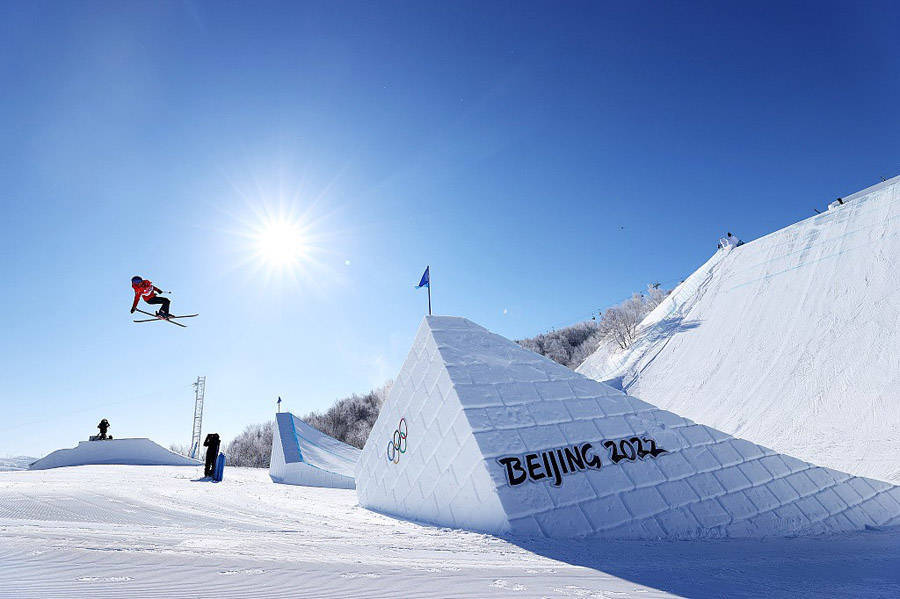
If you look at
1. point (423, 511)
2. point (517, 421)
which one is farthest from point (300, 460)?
point (517, 421)

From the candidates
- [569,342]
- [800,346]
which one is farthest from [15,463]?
[569,342]

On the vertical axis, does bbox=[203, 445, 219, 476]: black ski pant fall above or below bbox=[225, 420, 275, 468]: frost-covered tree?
above

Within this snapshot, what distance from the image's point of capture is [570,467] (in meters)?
5.52

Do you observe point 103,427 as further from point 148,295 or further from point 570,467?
point 570,467

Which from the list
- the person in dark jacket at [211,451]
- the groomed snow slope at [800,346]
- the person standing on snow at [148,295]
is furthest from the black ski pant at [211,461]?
the groomed snow slope at [800,346]

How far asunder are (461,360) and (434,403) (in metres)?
0.75

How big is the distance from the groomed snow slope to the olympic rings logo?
10038 mm

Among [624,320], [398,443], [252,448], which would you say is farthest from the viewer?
[252,448]

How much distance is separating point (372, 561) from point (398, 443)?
4124 millimetres

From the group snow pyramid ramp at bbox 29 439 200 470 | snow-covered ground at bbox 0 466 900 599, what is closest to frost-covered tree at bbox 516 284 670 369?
snow pyramid ramp at bbox 29 439 200 470

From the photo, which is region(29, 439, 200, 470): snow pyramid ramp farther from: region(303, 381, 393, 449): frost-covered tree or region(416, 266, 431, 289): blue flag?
region(303, 381, 393, 449): frost-covered tree

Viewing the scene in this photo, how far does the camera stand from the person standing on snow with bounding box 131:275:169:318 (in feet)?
35.2

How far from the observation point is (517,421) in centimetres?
582

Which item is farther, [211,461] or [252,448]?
[252,448]
